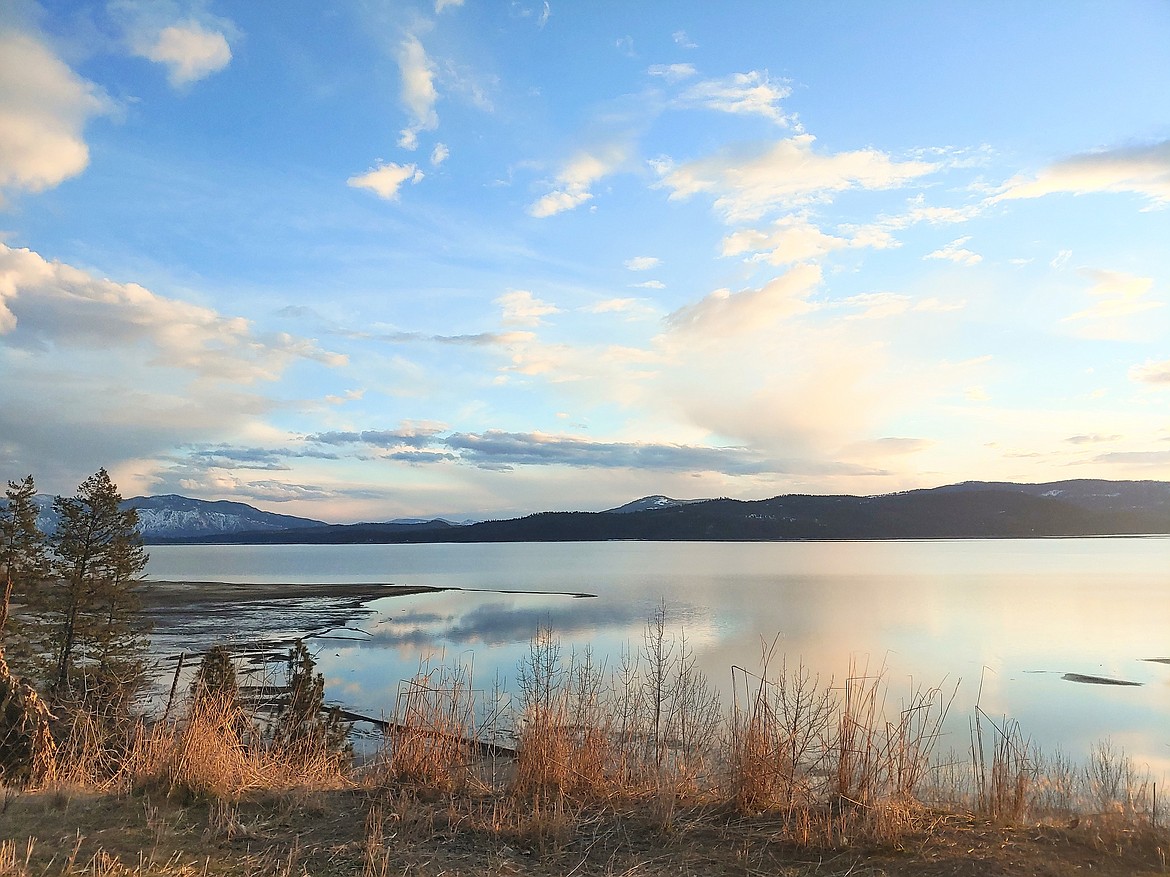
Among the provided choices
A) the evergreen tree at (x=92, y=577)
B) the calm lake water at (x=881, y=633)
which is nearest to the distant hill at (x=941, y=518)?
the calm lake water at (x=881, y=633)

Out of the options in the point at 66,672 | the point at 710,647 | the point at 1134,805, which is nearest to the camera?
the point at 1134,805

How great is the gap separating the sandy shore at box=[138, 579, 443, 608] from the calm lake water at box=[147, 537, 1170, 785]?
5.24m

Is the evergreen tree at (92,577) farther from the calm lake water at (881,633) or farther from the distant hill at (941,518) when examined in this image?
the distant hill at (941,518)

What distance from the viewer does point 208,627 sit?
4194 cm

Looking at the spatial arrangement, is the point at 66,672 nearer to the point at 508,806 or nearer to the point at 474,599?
the point at 508,806

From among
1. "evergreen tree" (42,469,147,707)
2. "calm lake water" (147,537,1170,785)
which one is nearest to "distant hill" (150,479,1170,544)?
"calm lake water" (147,537,1170,785)

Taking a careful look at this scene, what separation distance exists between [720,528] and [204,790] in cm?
19172

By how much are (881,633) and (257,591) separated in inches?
2021

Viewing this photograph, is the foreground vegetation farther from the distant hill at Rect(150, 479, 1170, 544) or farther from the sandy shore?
the distant hill at Rect(150, 479, 1170, 544)

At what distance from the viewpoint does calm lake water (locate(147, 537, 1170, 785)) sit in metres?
22.0

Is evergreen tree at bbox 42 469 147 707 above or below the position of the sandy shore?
above

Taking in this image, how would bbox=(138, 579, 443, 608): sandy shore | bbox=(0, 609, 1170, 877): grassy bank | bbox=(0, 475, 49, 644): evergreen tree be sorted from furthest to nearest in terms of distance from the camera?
bbox=(138, 579, 443, 608): sandy shore < bbox=(0, 475, 49, 644): evergreen tree < bbox=(0, 609, 1170, 877): grassy bank

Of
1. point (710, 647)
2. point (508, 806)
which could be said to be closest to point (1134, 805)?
point (508, 806)

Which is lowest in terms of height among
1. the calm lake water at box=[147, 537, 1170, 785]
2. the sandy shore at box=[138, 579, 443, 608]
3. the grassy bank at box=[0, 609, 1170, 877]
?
the sandy shore at box=[138, 579, 443, 608]
